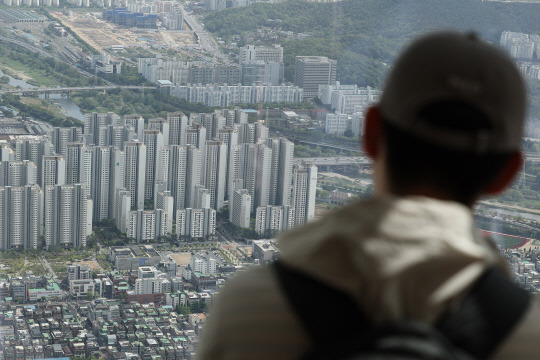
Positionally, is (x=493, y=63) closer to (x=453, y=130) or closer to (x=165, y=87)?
(x=453, y=130)

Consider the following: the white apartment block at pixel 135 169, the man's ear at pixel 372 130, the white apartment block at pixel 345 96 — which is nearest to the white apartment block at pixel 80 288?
the white apartment block at pixel 135 169

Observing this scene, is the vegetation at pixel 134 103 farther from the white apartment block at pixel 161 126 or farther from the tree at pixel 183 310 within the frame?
the tree at pixel 183 310

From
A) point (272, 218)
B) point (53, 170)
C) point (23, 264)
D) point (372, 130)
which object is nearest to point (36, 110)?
point (53, 170)

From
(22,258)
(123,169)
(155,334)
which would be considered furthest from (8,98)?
(155,334)

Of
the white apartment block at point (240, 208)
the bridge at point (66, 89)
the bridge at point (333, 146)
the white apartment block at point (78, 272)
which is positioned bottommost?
the white apartment block at point (78, 272)

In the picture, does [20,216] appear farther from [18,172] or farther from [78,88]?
[78,88]

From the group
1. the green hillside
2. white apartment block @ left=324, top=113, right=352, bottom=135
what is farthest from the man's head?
white apartment block @ left=324, top=113, right=352, bottom=135

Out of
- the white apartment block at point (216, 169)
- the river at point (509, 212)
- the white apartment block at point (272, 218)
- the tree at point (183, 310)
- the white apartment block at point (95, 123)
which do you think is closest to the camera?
the river at point (509, 212)
